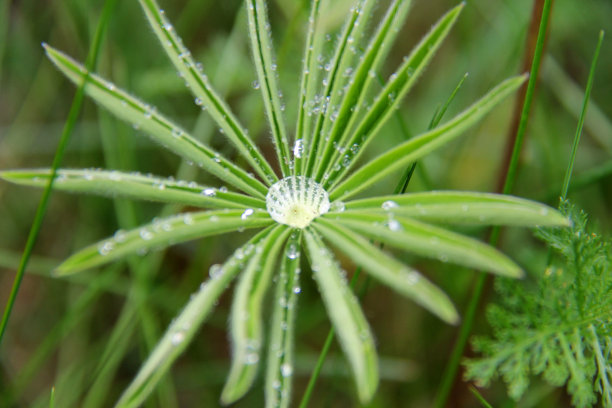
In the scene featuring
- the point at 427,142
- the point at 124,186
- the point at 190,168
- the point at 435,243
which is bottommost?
the point at 435,243

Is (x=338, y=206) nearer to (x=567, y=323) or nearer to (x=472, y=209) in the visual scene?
(x=472, y=209)

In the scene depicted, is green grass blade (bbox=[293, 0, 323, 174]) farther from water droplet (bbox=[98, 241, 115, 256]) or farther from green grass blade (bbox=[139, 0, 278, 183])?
water droplet (bbox=[98, 241, 115, 256])

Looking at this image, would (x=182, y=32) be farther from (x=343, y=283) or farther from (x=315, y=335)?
(x=343, y=283)

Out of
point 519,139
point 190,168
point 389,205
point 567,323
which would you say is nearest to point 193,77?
point 389,205

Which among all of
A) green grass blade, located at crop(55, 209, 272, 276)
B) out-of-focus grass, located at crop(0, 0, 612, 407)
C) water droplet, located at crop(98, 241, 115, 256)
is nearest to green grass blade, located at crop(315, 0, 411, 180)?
green grass blade, located at crop(55, 209, 272, 276)

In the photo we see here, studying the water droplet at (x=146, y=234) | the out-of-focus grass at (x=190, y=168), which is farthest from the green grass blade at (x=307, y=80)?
the out-of-focus grass at (x=190, y=168)

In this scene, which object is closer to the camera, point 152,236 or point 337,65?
point 152,236

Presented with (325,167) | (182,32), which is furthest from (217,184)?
(325,167)
